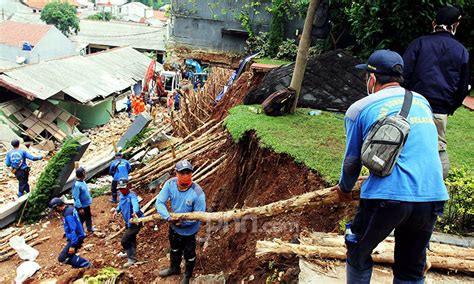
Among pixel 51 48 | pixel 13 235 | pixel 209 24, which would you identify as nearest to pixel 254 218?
pixel 13 235

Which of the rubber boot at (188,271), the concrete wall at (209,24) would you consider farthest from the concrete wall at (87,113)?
the rubber boot at (188,271)

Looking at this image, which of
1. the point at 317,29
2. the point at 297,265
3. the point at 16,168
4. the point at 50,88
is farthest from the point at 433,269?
the point at 50,88

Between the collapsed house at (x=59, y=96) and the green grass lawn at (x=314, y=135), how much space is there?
12.9m

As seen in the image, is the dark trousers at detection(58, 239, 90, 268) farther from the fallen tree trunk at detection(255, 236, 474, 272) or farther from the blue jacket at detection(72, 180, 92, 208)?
the fallen tree trunk at detection(255, 236, 474, 272)

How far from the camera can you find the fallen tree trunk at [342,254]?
375 cm

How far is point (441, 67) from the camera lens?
420cm

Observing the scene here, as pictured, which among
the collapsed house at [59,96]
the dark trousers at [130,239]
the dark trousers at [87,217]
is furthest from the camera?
the collapsed house at [59,96]

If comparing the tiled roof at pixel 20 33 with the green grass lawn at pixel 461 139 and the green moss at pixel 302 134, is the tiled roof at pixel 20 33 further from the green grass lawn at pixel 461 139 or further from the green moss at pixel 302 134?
the green grass lawn at pixel 461 139

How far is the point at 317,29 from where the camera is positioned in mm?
9102

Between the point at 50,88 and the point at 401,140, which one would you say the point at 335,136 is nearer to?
the point at 401,140

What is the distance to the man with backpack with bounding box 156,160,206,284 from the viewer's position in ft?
17.9

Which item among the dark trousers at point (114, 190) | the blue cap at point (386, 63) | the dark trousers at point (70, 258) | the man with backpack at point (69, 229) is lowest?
the dark trousers at point (114, 190)

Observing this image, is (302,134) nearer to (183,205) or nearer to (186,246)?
(183,205)

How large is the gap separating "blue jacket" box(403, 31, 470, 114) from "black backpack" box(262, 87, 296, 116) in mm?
4340
